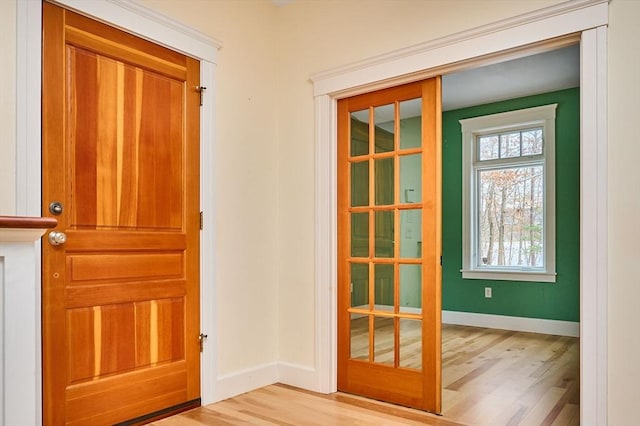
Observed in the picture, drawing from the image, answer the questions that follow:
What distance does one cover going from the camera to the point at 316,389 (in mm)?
3148

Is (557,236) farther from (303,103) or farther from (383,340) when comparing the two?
(303,103)

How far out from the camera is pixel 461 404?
9.55 ft

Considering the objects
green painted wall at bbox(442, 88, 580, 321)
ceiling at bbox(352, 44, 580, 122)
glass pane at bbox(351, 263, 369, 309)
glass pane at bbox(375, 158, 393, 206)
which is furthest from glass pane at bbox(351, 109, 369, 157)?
green painted wall at bbox(442, 88, 580, 321)

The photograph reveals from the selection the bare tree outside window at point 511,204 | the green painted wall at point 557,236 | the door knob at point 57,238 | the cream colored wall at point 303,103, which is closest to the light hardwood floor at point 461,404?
the cream colored wall at point 303,103

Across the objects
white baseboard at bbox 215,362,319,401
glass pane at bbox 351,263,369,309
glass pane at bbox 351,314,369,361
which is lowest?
white baseboard at bbox 215,362,319,401

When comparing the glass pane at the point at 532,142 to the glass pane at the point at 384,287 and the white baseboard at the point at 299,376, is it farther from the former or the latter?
the white baseboard at the point at 299,376

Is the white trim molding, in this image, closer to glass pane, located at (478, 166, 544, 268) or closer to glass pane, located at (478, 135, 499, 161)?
glass pane, located at (478, 166, 544, 268)

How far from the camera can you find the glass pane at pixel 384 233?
3000mm

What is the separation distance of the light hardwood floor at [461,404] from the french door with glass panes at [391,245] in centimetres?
18

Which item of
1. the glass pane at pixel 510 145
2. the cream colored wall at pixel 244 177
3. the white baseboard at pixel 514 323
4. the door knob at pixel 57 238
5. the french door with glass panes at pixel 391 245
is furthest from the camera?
the glass pane at pixel 510 145

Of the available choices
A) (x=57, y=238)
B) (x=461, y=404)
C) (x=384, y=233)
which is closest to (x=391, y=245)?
(x=384, y=233)

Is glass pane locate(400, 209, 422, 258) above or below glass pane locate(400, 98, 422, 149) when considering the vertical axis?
below
